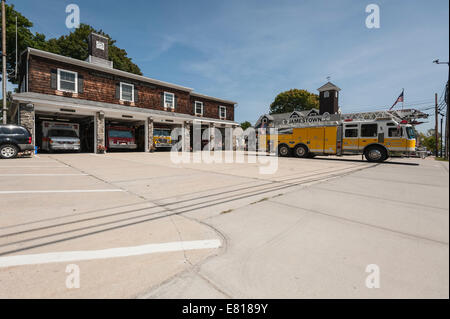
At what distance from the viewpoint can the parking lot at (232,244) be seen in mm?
1604

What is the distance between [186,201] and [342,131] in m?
12.1

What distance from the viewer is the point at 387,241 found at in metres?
2.28

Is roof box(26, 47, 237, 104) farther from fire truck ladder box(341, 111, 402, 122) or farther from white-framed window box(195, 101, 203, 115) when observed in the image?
fire truck ladder box(341, 111, 402, 122)

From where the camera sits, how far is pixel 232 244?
246cm

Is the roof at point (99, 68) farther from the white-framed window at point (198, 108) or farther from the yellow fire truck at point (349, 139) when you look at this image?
the yellow fire truck at point (349, 139)

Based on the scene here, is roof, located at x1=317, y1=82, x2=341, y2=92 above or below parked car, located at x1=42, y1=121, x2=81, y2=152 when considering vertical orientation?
above

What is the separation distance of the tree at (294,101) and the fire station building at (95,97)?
37.7 m

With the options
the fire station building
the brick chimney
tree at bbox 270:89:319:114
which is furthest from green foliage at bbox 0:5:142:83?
tree at bbox 270:89:319:114

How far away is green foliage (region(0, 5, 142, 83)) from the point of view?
85.9 feet

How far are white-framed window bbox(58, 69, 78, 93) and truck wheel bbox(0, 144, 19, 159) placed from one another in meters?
6.39
